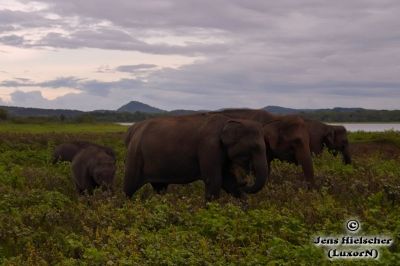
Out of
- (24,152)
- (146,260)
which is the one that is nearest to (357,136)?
(24,152)

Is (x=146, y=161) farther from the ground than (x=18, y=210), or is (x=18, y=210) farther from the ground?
(x=146, y=161)

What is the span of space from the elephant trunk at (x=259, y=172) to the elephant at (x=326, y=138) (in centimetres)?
1208

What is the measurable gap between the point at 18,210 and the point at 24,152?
609 inches

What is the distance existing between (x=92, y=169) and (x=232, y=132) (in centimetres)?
559

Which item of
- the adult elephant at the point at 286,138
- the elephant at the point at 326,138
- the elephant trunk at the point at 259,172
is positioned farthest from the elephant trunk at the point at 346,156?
the elephant trunk at the point at 259,172

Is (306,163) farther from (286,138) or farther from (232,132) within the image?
(232,132)

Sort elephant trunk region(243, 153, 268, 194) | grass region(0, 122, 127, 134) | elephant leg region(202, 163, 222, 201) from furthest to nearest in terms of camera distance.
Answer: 1. grass region(0, 122, 127, 134)
2. elephant leg region(202, 163, 222, 201)
3. elephant trunk region(243, 153, 268, 194)

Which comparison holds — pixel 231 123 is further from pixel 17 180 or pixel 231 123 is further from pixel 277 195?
pixel 17 180

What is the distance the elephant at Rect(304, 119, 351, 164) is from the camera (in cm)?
2362

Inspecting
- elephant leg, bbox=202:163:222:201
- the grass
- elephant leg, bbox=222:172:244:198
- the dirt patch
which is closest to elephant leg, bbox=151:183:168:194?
elephant leg, bbox=222:172:244:198

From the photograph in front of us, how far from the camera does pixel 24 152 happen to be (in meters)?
27.0

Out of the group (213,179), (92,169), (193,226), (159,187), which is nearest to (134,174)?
(159,187)

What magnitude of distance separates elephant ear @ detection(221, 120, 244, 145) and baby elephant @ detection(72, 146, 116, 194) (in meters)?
4.34

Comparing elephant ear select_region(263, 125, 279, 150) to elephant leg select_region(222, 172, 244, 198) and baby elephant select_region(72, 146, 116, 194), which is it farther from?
baby elephant select_region(72, 146, 116, 194)
